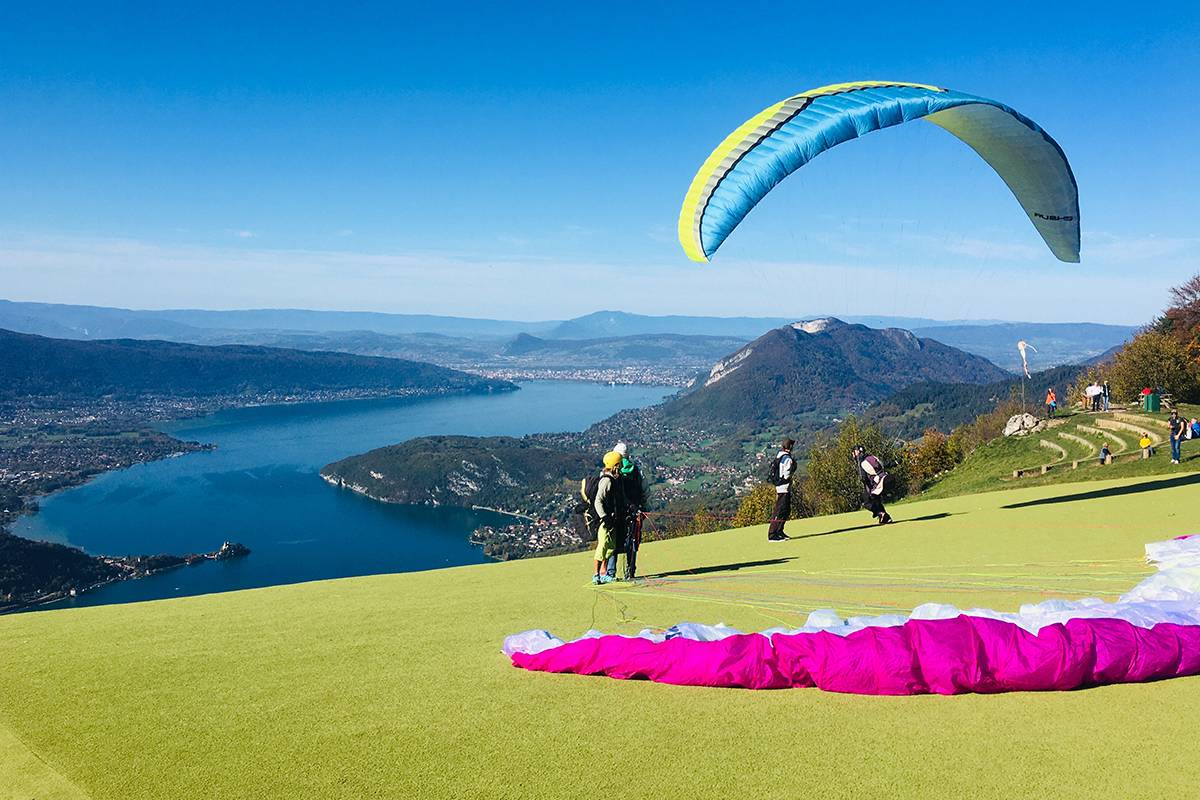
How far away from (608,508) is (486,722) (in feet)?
14.0

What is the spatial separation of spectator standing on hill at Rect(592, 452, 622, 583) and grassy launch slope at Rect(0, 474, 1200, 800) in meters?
1.33

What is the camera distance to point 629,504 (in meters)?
8.26

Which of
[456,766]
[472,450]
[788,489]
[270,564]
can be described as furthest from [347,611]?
[472,450]

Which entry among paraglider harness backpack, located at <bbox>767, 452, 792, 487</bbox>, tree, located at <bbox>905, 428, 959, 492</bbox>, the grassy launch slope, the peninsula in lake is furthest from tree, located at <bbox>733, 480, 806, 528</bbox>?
the peninsula in lake

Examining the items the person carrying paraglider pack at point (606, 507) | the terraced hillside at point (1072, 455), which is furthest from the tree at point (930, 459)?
the person carrying paraglider pack at point (606, 507)

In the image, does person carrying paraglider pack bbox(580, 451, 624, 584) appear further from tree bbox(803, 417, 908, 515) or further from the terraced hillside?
tree bbox(803, 417, 908, 515)

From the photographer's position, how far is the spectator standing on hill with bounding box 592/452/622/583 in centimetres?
812

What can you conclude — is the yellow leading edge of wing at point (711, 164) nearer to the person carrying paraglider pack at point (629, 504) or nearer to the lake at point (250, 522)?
the person carrying paraglider pack at point (629, 504)

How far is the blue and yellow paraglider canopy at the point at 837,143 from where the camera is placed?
9.82 metres

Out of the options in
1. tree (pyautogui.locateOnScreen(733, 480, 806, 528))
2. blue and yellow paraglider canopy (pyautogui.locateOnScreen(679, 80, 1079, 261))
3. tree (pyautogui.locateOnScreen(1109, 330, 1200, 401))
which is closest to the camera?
blue and yellow paraglider canopy (pyautogui.locateOnScreen(679, 80, 1079, 261))

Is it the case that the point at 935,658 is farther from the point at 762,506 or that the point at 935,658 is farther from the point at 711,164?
the point at 762,506

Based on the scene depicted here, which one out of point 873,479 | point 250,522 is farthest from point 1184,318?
point 250,522

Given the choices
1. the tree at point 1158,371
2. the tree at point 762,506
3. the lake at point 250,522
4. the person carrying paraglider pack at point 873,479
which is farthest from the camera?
the lake at point 250,522

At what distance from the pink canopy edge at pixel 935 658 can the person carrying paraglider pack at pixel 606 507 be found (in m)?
3.54
